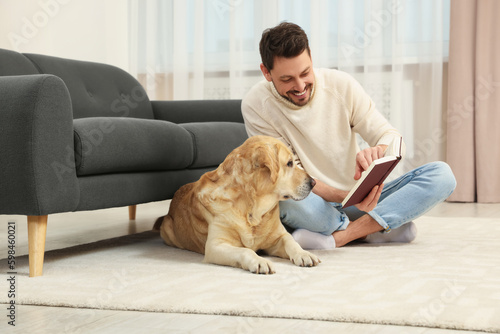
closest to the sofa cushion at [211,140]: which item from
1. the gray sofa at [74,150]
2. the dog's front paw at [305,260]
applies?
the gray sofa at [74,150]

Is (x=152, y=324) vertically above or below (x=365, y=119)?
below

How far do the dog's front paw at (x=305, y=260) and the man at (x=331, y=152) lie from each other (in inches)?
10.4

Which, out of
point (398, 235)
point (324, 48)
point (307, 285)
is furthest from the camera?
point (324, 48)

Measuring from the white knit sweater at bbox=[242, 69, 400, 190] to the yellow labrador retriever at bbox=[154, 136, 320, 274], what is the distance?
255 mm

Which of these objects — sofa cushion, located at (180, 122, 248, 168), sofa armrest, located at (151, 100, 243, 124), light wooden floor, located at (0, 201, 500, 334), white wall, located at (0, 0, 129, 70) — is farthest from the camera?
white wall, located at (0, 0, 129, 70)

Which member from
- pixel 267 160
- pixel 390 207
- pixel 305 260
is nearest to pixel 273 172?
pixel 267 160

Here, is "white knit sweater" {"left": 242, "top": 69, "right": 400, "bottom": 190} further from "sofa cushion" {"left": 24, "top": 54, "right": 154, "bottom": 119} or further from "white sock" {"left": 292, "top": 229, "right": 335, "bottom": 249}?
"sofa cushion" {"left": 24, "top": 54, "right": 154, "bottom": 119}

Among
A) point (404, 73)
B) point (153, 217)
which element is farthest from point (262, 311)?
point (404, 73)

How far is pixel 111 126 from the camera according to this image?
2.17 meters

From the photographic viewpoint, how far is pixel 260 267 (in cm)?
182

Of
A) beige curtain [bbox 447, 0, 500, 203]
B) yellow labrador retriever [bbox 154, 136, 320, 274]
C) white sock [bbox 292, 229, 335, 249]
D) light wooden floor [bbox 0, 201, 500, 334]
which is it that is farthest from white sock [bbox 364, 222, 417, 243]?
beige curtain [bbox 447, 0, 500, 203]

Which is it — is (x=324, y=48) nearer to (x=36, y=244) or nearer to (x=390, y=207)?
(x=390, y=207)

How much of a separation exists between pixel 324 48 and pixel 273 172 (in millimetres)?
2644

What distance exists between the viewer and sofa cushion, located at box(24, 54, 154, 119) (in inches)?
115
